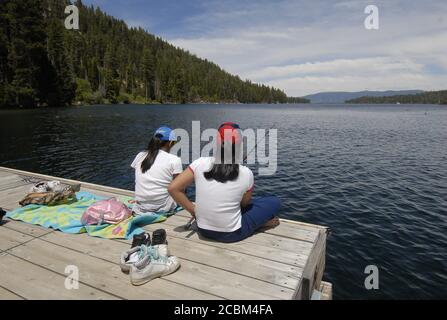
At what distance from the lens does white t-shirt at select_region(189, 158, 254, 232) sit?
482 cm

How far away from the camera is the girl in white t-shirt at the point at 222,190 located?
187 inches

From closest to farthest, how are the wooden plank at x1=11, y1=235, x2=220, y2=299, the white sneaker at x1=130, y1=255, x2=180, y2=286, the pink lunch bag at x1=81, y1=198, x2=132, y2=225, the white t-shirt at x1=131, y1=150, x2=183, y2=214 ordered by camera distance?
the wooden plank at x1=11, y1=235, x2=220, y2=299 → the white sneaker at x1=130, y1=255, x2=180, y2=286 → the pink lunch bag at x1=81, y1=198, x2=132, y2=225 → the white t-shirt at x1=131, y1=150, x2=183, y2=214

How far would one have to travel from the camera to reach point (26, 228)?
5.86m

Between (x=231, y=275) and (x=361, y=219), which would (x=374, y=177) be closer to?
(x=361, y=219)

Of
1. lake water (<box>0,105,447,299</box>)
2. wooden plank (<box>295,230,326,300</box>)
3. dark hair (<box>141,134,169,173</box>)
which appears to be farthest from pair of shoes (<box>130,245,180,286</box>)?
lake water (<box>0,105,447,299</box>)

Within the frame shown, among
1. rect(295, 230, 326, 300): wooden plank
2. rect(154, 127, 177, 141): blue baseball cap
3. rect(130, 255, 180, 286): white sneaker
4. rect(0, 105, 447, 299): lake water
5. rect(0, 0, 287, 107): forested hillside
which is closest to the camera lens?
rect(130, 255, 180, 286): white sneaker

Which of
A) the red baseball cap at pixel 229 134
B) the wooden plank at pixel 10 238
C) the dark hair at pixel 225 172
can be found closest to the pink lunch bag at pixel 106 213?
the wooden plank at pixel 10 238

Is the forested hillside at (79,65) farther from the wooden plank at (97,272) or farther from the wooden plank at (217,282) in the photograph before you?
the wooden plank at (217,282)

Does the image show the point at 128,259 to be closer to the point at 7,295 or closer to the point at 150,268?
the point at 150,268

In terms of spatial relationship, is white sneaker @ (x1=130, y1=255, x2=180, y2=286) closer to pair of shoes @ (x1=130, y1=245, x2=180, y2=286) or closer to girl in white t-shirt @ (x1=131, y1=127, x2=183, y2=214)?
pair of shoes @ (x1=130, y1=245, x2=180, y2=286)

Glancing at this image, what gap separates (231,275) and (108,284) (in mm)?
1800

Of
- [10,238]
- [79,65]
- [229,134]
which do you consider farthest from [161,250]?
[79,65]

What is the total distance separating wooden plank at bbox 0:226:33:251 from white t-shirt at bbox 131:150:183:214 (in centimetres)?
217
